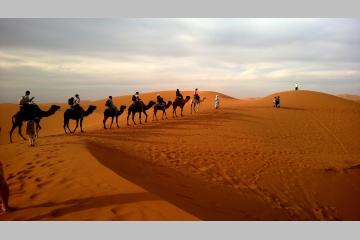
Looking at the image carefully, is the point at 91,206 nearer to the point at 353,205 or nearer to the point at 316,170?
the point at 353,205

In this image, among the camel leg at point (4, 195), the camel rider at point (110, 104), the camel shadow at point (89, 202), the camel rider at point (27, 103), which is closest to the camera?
the camel shadow at point (89, 202)

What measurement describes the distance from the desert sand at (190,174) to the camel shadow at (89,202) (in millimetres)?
22

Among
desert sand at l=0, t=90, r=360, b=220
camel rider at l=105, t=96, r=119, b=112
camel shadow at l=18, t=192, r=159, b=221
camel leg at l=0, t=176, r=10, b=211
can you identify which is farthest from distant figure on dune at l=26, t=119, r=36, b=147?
camel shadow at l=18, t=192, r=159, b=221

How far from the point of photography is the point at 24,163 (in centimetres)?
1012

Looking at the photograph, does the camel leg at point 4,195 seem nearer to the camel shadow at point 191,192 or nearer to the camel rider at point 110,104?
the camel shadow at point 191,192

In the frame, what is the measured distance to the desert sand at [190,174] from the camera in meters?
6.83

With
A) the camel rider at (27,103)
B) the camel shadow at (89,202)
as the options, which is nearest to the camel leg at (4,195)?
the camel shadow at (89,202)

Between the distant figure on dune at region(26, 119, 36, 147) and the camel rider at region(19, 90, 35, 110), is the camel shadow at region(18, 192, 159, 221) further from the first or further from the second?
the camel rider at region(19, 90, 35, 110)

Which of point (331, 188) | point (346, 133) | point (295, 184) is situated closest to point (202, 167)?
point (295, 184)

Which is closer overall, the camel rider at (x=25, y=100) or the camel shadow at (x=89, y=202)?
the camel shadow at (x=89, y=202)

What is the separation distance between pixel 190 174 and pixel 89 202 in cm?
575

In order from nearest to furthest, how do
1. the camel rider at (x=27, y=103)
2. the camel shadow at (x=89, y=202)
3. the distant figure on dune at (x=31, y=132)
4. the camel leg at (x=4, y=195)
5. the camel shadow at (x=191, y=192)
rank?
the camel shadow at (x=89, y=202), the camel leg at (x=4, y=195), the camel shadow at (x=191, y=192), the distant figure on dune at (x=31, y=132), the camel rider at (x=27, y=103)

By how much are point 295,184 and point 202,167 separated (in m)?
3.87

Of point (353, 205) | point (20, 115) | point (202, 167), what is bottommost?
point (353, 205)
